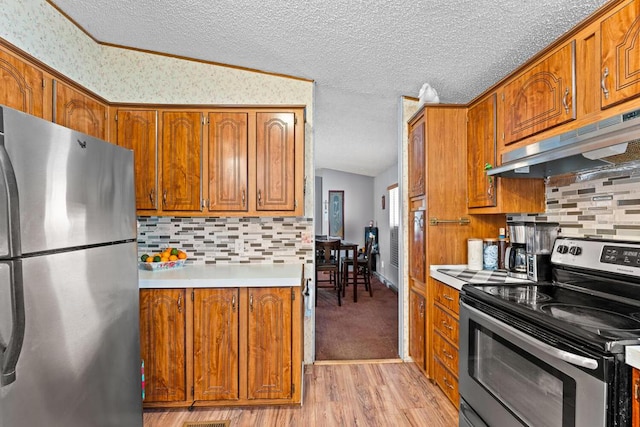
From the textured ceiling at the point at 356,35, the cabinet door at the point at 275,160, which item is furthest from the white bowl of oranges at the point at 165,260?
the textured ceiling at the point at 356,35

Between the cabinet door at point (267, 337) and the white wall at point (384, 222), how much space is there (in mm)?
3808

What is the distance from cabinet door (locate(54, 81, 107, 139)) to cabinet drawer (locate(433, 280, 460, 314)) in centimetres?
262

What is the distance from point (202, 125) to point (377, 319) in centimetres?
302

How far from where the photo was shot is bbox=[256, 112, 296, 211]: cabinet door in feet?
8.01

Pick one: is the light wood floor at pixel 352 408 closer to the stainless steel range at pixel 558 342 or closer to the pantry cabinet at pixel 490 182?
the stainless steel range at pixel 558 342

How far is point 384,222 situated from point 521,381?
17.5ft

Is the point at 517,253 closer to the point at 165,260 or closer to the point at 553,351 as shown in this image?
the point at 553,351

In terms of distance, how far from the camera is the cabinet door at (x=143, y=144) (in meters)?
2.40

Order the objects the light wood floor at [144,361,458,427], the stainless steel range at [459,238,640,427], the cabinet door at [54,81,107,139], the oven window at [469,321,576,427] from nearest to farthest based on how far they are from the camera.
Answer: the stainless steel range at [459,238,640,427]
the oven window at [469,321,576,427]
the cabinet door at [54,81,107,139]
the light wood floor at [144,361,458,427]

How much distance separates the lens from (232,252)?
273cm

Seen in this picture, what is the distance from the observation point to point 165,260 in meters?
2.45

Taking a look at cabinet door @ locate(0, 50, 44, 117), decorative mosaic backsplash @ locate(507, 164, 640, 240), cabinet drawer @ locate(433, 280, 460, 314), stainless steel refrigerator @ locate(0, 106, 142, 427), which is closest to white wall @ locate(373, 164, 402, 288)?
cabinet drawer @ locate(433, 280, 460, 314)

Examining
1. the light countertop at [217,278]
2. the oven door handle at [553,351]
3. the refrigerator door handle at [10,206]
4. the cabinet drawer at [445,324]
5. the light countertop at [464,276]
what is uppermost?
the refrigerator door handle at [10,206]

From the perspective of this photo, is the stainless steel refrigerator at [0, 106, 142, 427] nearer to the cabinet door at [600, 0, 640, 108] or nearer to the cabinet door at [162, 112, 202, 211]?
the cabinet door at [162, 112, 202, 211]
